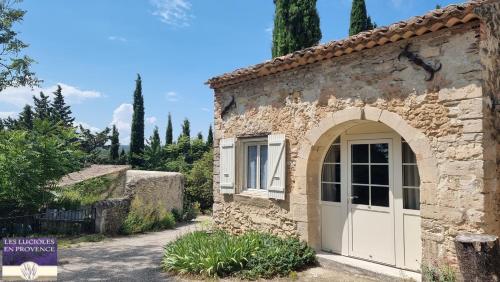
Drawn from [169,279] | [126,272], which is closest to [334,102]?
[169,279]

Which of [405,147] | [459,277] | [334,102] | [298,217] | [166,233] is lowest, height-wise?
[166,233]

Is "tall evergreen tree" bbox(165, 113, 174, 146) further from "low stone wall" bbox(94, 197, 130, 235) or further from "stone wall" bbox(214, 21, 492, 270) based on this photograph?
"stone wall" bbox(214, 21, 492, 270)

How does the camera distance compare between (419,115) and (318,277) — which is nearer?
(419,115)

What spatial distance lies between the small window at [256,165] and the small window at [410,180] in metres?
2.88

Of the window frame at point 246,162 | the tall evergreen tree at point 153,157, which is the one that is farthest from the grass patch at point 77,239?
the tall evergreen tree at point 153,157

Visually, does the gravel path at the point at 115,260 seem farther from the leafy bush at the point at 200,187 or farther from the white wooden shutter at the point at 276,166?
the leafy bush at the point at 200,187

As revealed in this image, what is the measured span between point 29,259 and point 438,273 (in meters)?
7.37

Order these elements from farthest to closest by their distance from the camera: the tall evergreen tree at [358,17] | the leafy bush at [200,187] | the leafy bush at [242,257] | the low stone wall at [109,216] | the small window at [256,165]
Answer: the leafy bush at [200,187]
the tall evergreen tree at [358,17]
the low stone wall at [109,216]
the small window at [256,165]
the leafy bush at [242,257]

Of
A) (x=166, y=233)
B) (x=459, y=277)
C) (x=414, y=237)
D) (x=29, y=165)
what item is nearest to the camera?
(x=459, y=277)

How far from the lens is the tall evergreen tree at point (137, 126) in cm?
2421

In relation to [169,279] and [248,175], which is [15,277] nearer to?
[169,279]

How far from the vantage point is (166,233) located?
11.3 meters

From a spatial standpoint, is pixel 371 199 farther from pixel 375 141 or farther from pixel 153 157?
pixel 153 157

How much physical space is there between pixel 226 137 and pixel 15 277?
16.0 feet
